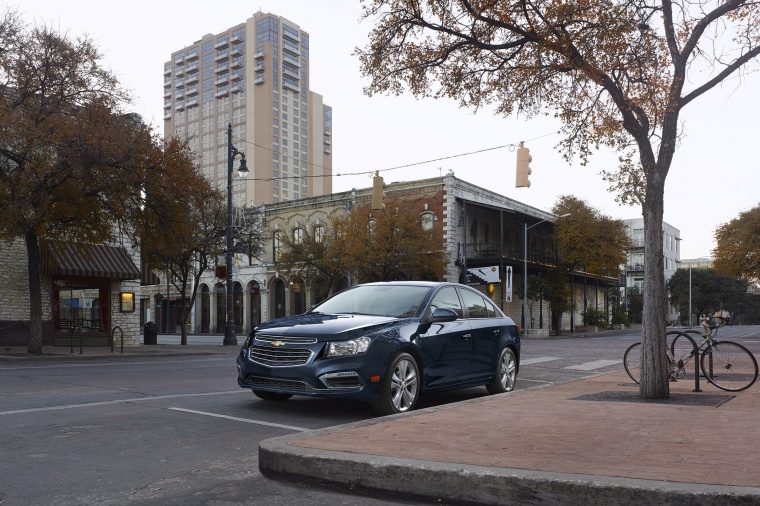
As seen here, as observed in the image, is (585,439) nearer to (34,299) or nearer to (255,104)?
(34,299)

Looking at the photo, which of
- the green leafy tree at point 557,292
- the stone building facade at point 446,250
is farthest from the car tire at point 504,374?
the green leafy tree at point 557,292

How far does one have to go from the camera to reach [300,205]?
2165 inches

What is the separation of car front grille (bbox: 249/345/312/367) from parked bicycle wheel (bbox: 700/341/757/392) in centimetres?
591

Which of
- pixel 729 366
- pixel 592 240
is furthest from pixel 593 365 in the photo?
pixel 592 240

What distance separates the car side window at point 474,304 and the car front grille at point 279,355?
2850mm

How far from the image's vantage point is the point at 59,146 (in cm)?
1822

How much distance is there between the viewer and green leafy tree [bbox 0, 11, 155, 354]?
1800 cm

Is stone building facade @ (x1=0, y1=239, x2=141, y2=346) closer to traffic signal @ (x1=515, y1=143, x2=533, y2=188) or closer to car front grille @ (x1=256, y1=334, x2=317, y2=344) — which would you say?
traffic signal @ (x1=515, y1=143, x2=533, y2=188)

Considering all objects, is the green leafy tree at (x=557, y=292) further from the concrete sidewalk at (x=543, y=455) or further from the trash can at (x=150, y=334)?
the concrete sidewalk at (x=543, y=455)

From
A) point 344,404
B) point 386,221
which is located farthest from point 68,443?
point 386,221

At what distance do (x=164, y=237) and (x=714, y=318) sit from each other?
15.9m

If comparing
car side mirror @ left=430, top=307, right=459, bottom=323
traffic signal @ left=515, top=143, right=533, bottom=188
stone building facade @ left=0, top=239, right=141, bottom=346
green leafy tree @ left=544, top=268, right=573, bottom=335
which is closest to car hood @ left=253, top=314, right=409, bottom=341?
car side mirror @ left=430, top=307, right=459, bottom=323

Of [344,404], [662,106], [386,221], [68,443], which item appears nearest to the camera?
Answer: [68,443]

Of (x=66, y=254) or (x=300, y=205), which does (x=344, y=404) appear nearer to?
(x=66, y=254)
